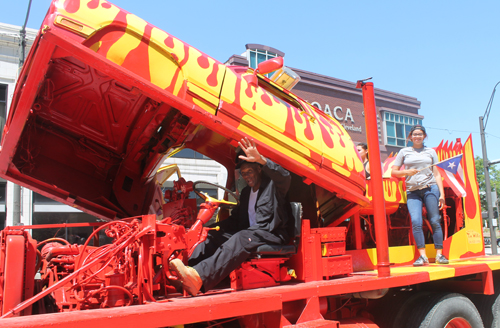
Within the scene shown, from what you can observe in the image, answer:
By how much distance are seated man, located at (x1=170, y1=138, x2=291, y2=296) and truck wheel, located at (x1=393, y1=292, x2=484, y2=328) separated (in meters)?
1.73

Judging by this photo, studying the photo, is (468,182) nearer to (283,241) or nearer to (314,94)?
(283,241)

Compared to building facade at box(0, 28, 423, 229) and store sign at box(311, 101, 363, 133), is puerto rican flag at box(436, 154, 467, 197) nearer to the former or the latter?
building facade at box(0, 28, 423, 229)

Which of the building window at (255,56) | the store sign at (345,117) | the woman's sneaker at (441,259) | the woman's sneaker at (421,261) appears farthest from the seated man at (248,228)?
the store sign at (345,117)

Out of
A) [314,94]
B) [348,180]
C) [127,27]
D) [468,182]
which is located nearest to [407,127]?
[314,94]

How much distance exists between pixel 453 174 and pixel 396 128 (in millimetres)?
24840

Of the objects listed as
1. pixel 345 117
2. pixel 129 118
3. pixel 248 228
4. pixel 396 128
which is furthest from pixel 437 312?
pixel 396 128

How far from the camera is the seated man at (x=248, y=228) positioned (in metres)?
3.15

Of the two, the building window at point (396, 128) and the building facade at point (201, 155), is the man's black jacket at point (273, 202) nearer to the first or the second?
the building facade at point (201, 155)

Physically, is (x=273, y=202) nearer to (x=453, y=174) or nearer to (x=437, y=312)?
(x=437, y=312)

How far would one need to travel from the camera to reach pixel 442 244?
5.16m

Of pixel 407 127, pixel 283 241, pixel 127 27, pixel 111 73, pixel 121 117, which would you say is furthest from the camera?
pixel 407 127

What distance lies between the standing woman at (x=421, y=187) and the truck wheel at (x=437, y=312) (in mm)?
574

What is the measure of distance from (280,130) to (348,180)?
3.55 feet

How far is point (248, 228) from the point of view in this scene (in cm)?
364
